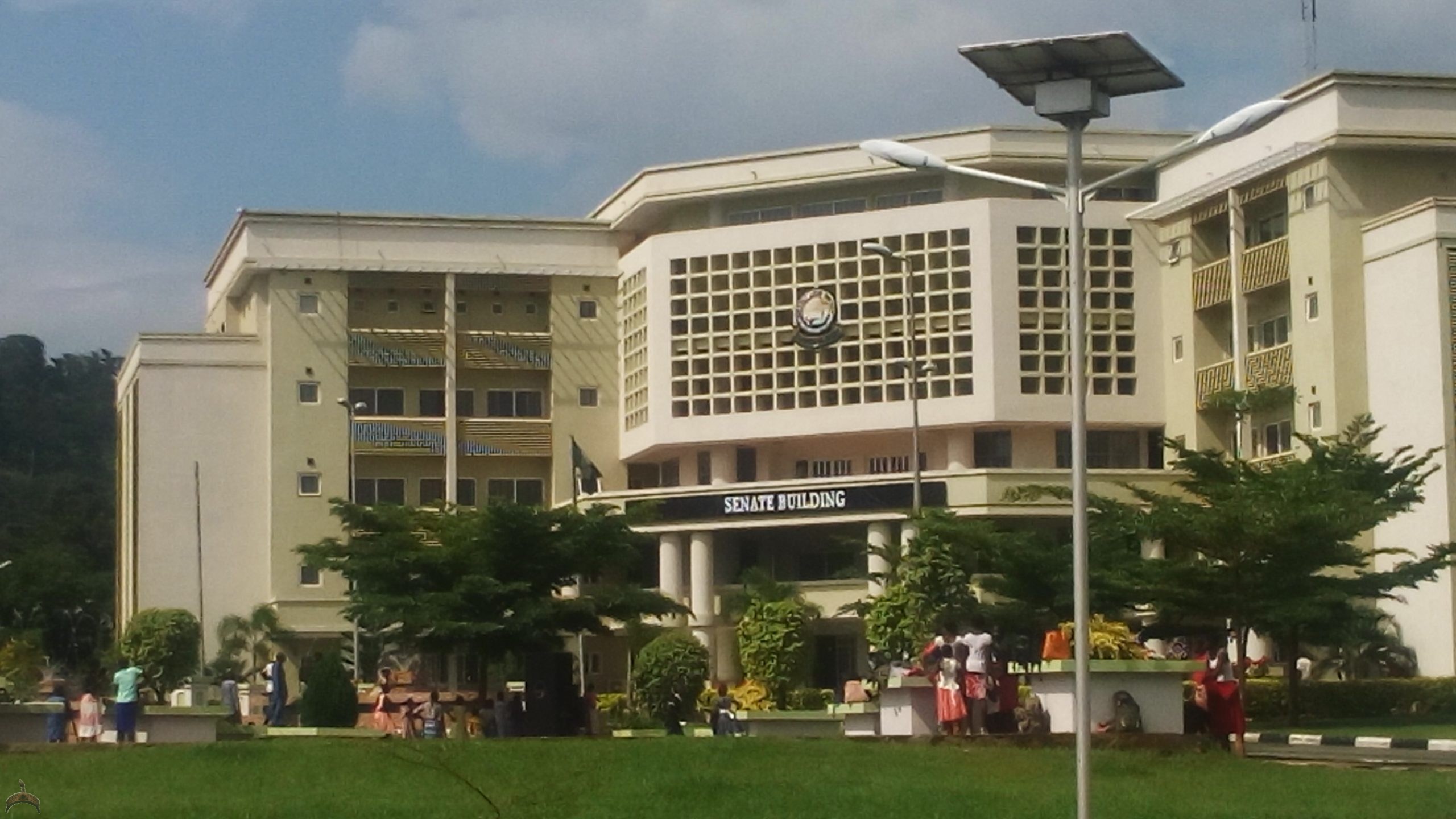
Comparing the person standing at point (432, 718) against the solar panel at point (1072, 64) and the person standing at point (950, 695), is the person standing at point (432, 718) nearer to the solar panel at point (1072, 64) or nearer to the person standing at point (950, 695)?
the person standing at point (950, 695)

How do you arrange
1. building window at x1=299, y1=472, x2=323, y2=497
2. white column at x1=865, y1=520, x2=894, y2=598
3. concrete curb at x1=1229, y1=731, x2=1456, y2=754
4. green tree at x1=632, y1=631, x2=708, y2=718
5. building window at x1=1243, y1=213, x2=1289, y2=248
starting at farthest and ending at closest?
building window at x1=299, y1=472, x2=323, y2=497 → white column at x1=865, y1=520, x2=894, y2=598 → building window at x1=1243, y1=213, x2=1289, y2=248 → green tree at x1=632, y1=631, x2=708, y2=718 → concrete curb at x1=1229, y1=731, x2=1456, y2=754

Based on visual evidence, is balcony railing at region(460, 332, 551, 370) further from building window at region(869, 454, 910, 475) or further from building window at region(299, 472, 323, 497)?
building window at region(869, 454, 910, 475)

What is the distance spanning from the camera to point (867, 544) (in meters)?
51.6

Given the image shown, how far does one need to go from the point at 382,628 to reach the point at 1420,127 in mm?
27691

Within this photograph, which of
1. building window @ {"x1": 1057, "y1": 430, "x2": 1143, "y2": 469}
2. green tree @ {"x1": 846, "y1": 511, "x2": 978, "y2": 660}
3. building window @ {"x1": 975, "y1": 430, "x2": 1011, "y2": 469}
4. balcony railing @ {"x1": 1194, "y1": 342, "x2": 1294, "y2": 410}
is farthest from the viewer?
building window @ {"x1": 1057, "y1": 430, "x2": 1143, "y2": 469}

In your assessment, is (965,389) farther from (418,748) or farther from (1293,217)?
(418,748)

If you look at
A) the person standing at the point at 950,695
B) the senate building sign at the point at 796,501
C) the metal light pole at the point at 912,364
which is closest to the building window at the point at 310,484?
the senate building sign at the point at 796,501

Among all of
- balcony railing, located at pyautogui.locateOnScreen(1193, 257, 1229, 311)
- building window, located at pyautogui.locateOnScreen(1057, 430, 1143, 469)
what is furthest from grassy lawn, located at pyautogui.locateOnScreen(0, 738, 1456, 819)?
building window, located at pyautogui.locateOnScreen(1057, 430, 1143, 469)

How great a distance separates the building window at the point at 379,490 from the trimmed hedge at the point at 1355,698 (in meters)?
32.0

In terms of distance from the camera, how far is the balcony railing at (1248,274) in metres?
54.8

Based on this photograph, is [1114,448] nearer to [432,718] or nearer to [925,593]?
[925,593]

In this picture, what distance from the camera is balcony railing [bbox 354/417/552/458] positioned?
228 feet

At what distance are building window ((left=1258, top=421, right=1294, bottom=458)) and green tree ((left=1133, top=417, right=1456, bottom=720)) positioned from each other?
1427 cm

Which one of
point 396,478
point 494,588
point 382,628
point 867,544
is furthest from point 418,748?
point 396,478
